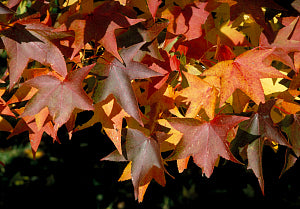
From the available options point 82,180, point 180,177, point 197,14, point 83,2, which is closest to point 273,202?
point 180,177

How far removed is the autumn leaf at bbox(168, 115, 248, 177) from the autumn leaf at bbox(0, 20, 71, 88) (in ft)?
1.05

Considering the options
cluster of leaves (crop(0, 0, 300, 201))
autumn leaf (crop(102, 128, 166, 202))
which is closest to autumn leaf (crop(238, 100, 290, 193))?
cluster of leaves (crop(0, 0, 300, 201))

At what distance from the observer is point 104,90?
2.59 feet

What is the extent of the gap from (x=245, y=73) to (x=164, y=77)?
0.20 meters

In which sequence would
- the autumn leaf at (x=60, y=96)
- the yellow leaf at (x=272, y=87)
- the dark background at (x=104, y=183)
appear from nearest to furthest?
the autumn leaf at (x=60, y=96), the yellow leaf at (x=272, y=87), the dark background at (x=104, y=183)

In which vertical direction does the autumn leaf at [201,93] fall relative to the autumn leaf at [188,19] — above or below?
below

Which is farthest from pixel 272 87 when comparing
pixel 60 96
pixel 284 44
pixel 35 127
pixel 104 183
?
pixel 104 183

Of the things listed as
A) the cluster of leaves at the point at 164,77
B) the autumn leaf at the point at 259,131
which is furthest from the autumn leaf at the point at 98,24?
the autumn leaf at the point at 259,131

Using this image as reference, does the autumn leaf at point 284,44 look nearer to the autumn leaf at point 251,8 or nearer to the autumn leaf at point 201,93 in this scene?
the autumn leaf at point 251,8

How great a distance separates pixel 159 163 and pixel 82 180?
1.09 metres

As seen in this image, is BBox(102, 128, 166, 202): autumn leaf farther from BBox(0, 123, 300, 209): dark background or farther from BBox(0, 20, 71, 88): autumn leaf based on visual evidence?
BBox(0, 123, 300, 209): dark background

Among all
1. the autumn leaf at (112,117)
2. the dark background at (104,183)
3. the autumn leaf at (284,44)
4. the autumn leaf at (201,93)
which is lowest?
the dark background at (104,183)

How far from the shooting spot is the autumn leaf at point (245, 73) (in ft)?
2.56

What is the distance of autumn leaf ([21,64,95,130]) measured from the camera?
0.77m
